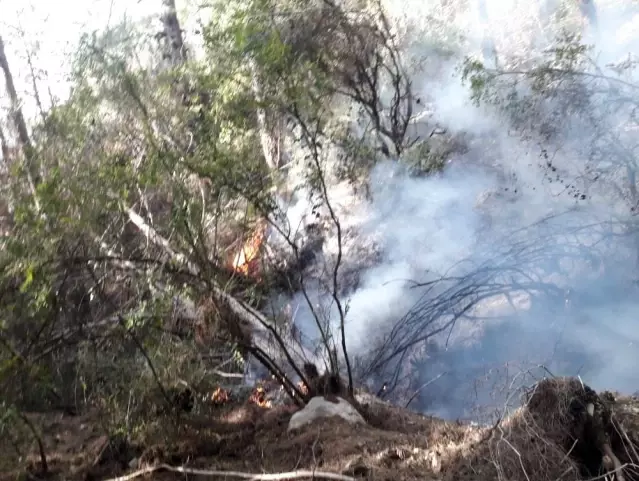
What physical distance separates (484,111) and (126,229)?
6200mm

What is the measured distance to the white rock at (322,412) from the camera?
6148mm

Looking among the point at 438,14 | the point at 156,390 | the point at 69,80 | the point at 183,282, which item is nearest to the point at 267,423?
the point at 156,390

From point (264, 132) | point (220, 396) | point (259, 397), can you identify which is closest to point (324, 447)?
Result: point (220, 396)

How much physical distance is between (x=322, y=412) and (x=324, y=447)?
0.78 meters

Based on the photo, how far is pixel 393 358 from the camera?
320 inches

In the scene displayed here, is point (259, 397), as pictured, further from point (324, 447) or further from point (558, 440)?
point (558, 440)

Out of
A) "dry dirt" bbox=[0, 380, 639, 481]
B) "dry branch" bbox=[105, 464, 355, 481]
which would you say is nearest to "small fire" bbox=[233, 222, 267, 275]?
"dry dirt" bbox=[0, 380, 639, 481]

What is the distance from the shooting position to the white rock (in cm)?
615

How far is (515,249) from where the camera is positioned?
8.56 metres

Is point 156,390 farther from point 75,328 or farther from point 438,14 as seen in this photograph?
point 438,14

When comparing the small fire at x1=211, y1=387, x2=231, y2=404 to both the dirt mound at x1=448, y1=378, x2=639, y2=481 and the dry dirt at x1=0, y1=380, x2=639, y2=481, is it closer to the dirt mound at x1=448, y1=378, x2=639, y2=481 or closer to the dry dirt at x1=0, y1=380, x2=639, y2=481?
the dry dirt at x1=0, y1=380, x2=639, y2=481

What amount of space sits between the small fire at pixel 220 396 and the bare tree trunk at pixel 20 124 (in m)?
2.76

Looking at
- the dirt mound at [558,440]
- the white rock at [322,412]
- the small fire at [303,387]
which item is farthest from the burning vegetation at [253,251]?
the dirt mound at [558,440]

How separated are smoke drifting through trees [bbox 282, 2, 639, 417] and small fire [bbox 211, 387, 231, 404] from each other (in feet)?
6.00
